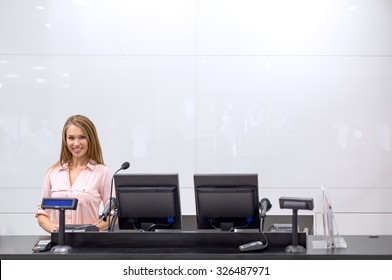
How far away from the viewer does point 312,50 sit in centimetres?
575

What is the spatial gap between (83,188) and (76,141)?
1.08ft

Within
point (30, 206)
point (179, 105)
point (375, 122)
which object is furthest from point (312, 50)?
point (30, 206)

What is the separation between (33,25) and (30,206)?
167 centimetres

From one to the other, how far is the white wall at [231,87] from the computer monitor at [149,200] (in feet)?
6.58

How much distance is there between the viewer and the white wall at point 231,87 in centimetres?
574

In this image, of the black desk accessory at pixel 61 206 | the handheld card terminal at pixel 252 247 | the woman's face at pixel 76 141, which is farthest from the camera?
the woman's face at pixel 76 141

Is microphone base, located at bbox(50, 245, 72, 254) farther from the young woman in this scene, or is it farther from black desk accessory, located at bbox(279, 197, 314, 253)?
black desk accessory, located at bbox(279, 197, 314, 253)

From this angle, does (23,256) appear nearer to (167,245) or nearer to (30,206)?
(167,245)

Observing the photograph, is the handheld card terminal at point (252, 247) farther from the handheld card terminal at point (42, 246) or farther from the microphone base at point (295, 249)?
the handheld card terminal at point (42, 246)

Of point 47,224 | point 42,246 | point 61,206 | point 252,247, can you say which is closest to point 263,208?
point 252,247

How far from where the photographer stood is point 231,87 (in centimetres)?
575

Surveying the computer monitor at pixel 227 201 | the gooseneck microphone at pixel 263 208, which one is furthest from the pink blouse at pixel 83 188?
the gooseneck microphone at pixel 263 208

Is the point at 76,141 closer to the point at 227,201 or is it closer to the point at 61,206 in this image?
the point at 61,206

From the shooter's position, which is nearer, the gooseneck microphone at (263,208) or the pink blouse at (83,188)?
the gooseneck microphone at (263,208)
